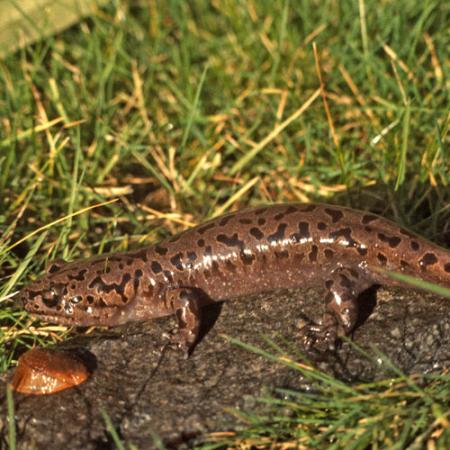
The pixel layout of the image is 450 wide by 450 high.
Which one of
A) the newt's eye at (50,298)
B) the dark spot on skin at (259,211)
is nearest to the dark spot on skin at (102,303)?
the newt's eye at (50,298)

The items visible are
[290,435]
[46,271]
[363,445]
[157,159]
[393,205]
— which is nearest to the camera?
[363,445]

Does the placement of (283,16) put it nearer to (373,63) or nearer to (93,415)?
(373,63)

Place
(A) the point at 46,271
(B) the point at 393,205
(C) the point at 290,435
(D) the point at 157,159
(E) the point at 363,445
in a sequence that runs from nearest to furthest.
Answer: (E) the point at 363,445 < (C) the point at 290,435 < (A) the point at 46,271 < (B) the point at 393,205 < (D) the point at 157,159

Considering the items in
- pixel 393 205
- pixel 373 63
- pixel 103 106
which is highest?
pixel 103 106

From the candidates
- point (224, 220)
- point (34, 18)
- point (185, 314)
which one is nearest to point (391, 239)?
point (224, 220)

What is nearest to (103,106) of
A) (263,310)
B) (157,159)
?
(157,159)

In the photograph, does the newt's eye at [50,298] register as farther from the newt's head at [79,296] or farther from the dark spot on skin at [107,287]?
the dark spot on skin at [107,287]

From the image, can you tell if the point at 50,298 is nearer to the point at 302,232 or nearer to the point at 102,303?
the point at 102,303
